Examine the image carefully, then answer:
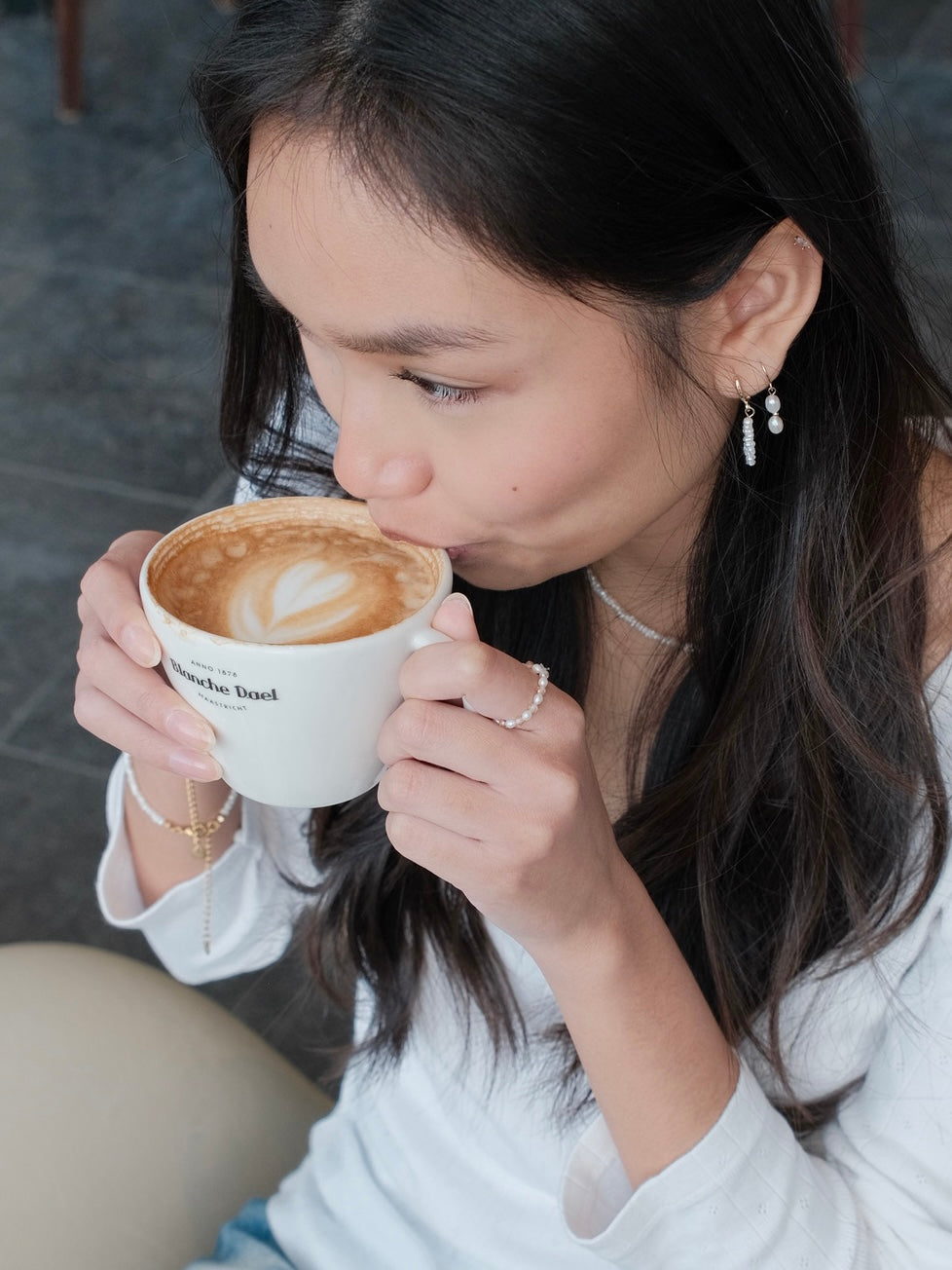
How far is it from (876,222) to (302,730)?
16.8 inches

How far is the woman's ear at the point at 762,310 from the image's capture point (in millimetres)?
797

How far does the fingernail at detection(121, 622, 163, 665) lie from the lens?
792 mm

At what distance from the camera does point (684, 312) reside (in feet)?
2.58

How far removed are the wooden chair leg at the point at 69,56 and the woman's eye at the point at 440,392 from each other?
3229 mm

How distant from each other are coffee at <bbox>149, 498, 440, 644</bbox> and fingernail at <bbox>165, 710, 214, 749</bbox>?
0.05 metres

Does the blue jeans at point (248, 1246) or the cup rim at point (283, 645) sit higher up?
the cup rim at point (283, 645)

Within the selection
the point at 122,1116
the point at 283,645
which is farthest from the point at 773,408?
the point at 122,1116

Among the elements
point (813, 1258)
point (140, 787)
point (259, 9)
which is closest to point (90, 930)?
point (140, 787)

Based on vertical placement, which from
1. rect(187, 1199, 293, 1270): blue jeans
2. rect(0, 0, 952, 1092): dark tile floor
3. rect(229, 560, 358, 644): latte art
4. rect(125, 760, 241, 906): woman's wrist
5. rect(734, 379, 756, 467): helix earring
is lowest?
rect(0, 0, 952, 1092): dark tile floor

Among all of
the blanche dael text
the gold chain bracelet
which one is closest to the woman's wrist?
the gold chain bracelet

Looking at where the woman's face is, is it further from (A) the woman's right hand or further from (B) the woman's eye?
(A) the woman's right hand

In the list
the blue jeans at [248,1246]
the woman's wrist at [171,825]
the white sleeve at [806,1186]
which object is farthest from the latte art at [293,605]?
the blue jeans at [248,1246]

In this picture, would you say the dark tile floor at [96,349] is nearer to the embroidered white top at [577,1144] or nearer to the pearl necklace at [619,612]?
the pearl necklace at [619,612]

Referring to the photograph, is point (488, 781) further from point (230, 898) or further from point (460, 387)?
point (230, 898)
